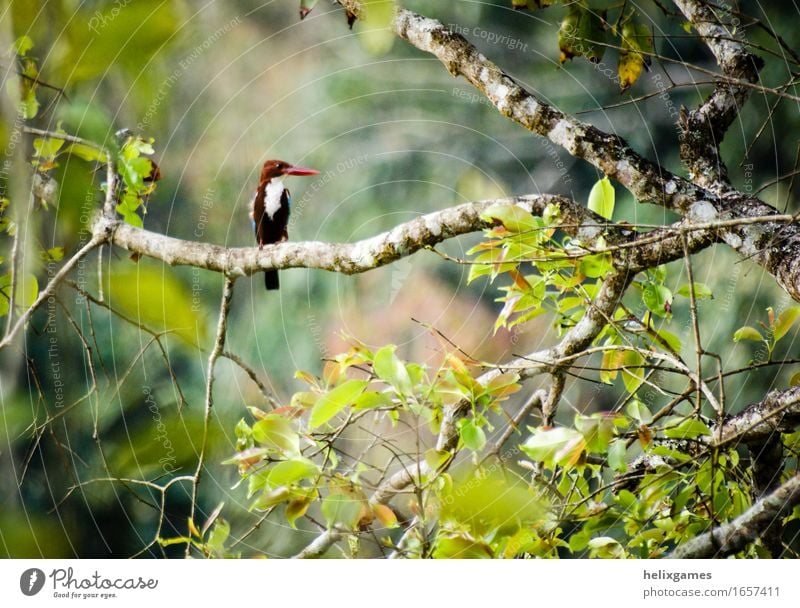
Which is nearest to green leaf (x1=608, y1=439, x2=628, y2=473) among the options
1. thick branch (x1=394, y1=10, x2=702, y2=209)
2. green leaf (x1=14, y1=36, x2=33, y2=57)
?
thick branch (x1=394, y1=10, x2=702, y2=209)

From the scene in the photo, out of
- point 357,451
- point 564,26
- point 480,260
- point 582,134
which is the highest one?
point 564,26

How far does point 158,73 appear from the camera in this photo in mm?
699

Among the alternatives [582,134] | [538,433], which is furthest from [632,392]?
[582,134]

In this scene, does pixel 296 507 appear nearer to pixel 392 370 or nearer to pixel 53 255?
pixel 392 370

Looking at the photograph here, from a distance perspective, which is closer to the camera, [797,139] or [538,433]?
[538,433]

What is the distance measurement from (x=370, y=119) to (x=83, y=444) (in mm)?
400

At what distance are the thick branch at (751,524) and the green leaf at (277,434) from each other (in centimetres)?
36

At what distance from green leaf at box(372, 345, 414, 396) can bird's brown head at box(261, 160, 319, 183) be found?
188 mm

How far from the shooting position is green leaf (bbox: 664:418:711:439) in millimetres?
616

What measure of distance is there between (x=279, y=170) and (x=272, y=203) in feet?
0.11

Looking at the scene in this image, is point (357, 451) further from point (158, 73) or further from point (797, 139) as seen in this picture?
point (797, 139)

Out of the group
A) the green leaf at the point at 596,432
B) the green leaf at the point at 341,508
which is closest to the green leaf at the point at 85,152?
the green leaf at the point at 341,508

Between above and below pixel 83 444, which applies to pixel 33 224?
above

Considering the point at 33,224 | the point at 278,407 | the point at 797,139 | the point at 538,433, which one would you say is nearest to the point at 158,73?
the point at 33,224
